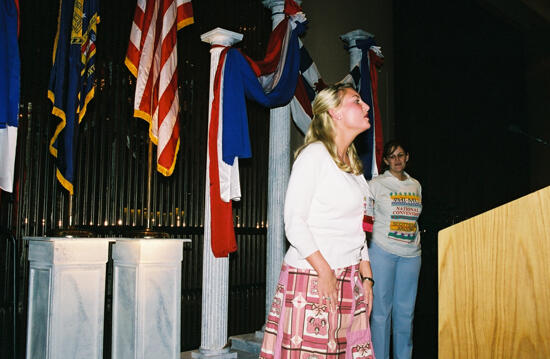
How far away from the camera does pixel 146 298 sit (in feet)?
10.2

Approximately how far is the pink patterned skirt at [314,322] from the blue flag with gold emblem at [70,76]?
1.88 meters

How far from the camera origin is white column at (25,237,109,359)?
9.02 ft

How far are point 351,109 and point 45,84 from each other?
2.50 metres

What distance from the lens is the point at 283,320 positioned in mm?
1731

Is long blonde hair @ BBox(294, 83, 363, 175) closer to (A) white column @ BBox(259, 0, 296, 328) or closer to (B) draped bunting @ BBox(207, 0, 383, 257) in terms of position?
(B) draped bunting @ BBox(207, 0, 383, 257)

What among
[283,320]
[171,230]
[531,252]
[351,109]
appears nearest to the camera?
[531,252]

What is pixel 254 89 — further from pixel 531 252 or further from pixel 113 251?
pixel 531 252

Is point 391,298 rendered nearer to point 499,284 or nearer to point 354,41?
point 354,41

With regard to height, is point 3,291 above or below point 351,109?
below

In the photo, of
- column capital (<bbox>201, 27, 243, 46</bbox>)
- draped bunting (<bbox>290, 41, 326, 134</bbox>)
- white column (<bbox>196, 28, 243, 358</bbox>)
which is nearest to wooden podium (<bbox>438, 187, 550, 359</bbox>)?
white column (<bbox>196, 28, 243, 358</bbox>)

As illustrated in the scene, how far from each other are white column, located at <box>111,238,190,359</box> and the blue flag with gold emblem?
1.93 ft

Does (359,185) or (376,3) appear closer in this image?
A: (359,185)

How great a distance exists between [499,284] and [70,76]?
2.89 meters

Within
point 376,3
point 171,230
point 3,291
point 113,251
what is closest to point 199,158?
point 171,230
